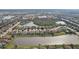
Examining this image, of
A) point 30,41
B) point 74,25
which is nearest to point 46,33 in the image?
point 30,41

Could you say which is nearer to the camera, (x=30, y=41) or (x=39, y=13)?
(x=30, y=41)
